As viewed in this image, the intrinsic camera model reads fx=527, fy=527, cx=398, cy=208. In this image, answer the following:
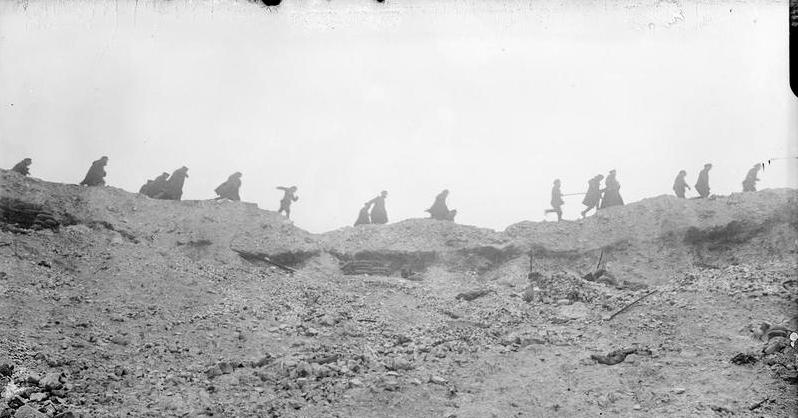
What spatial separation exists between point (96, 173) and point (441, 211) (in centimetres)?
977

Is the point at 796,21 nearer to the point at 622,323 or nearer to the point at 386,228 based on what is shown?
the point at 622,323

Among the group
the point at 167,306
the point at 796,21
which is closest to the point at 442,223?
the point at 167,306

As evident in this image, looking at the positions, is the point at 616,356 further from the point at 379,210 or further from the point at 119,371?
the point at 379,210

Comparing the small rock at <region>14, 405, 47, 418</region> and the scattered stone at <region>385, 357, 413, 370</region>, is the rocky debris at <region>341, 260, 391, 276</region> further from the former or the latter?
the small rock at <region>14, 405, 47, 418</region>

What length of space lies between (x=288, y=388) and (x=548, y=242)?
9494mm

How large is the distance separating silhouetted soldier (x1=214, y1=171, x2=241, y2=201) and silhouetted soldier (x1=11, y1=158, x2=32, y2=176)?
4.65 metres

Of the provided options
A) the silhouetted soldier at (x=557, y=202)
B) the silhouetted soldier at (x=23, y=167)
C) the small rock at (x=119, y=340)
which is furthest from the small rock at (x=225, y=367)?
the silhouetted soldier at (x=557, y=202)

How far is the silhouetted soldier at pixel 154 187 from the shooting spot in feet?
48.6

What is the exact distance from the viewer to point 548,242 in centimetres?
1441

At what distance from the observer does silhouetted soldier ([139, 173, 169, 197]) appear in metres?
14.8

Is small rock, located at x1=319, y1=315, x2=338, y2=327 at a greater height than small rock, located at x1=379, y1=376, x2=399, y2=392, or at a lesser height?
greater

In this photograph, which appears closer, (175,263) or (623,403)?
(623,403)

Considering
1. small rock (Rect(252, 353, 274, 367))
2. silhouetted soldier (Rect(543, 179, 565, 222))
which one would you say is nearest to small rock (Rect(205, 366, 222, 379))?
small rock (Rect(252, 353, 274, 367))

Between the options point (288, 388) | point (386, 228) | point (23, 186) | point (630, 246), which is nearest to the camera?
point (288, 388)
